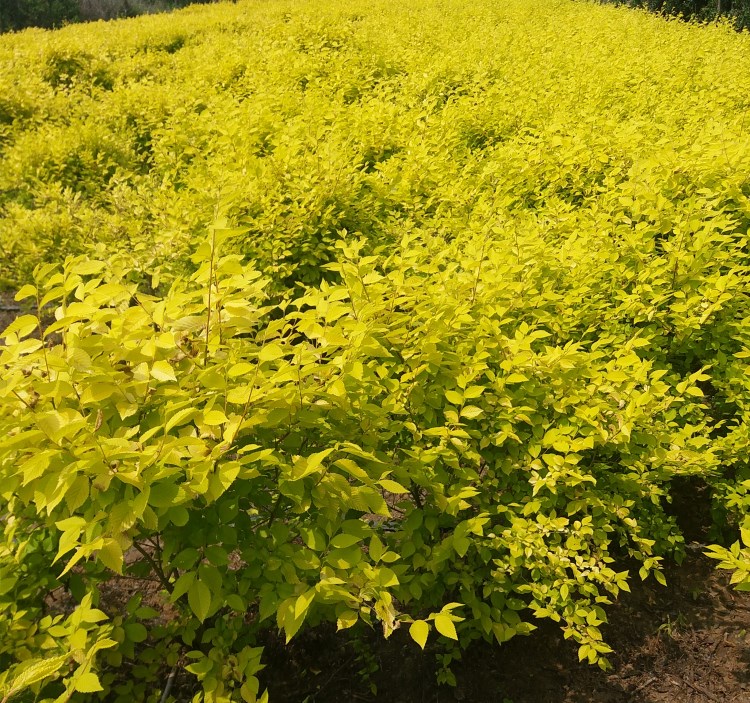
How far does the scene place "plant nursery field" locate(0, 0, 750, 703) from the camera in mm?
1391

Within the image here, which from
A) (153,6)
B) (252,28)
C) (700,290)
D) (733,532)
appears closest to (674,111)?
(700,290)

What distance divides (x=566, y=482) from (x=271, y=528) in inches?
43.4

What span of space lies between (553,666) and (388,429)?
1281mm

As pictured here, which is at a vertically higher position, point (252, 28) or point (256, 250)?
point (252, 28)

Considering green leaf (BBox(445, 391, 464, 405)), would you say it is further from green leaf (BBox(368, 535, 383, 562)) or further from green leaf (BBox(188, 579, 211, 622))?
green leaf (BBox(188, 579, 211, 622))

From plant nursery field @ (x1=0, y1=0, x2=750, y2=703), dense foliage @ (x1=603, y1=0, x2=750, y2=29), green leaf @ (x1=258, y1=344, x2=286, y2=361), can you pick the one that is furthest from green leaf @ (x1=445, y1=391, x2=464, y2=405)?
dense foliage @ (x1=603, y1=0, x2=750, y2=29)

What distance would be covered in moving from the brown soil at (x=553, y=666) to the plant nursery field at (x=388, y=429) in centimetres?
1

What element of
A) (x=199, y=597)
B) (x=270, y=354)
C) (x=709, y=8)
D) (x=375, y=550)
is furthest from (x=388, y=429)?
(x=709, y=8)

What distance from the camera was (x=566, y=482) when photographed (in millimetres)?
1945

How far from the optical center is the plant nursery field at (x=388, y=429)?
4.56 ft

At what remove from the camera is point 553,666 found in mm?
2182

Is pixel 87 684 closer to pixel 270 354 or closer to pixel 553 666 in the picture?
pixel 270 354

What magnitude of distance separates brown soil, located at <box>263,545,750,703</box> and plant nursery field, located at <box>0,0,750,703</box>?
0.01m

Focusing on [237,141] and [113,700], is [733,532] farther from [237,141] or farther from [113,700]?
[237,141]
